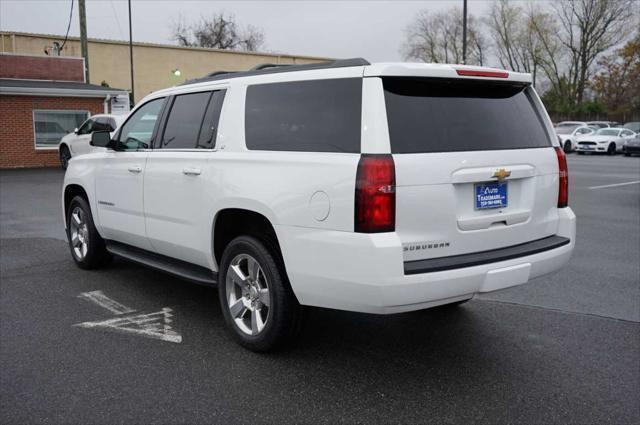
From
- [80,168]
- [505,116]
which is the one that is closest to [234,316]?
[505,116]

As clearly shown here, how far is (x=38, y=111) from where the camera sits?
22.5 m

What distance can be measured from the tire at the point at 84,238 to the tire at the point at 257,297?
8.15 ft

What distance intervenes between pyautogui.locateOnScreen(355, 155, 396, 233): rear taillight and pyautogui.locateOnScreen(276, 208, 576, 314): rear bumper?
0.23ft

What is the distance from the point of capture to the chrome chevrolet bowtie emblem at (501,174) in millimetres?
3930

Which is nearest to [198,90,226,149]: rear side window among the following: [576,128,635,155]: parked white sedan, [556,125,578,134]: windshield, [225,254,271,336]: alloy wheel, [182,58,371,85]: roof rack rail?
[182,58,371,85]: roof rack rail

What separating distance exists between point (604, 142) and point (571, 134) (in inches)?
132

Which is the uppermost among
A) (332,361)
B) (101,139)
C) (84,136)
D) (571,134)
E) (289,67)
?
(571,134)

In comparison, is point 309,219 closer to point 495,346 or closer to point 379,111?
point 379,111

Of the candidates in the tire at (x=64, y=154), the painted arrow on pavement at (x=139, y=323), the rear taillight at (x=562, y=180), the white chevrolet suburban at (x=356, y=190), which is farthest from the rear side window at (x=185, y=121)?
the tire at (x=64, y=154)

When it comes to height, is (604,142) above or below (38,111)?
below

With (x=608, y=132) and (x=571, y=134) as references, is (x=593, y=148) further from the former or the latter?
(x=571, y=134)

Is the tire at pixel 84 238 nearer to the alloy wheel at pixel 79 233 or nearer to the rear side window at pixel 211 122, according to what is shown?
the alloy wheel at pixel 79 233

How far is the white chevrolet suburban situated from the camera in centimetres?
358

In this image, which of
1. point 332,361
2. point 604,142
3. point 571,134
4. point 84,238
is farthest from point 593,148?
point 332,361
